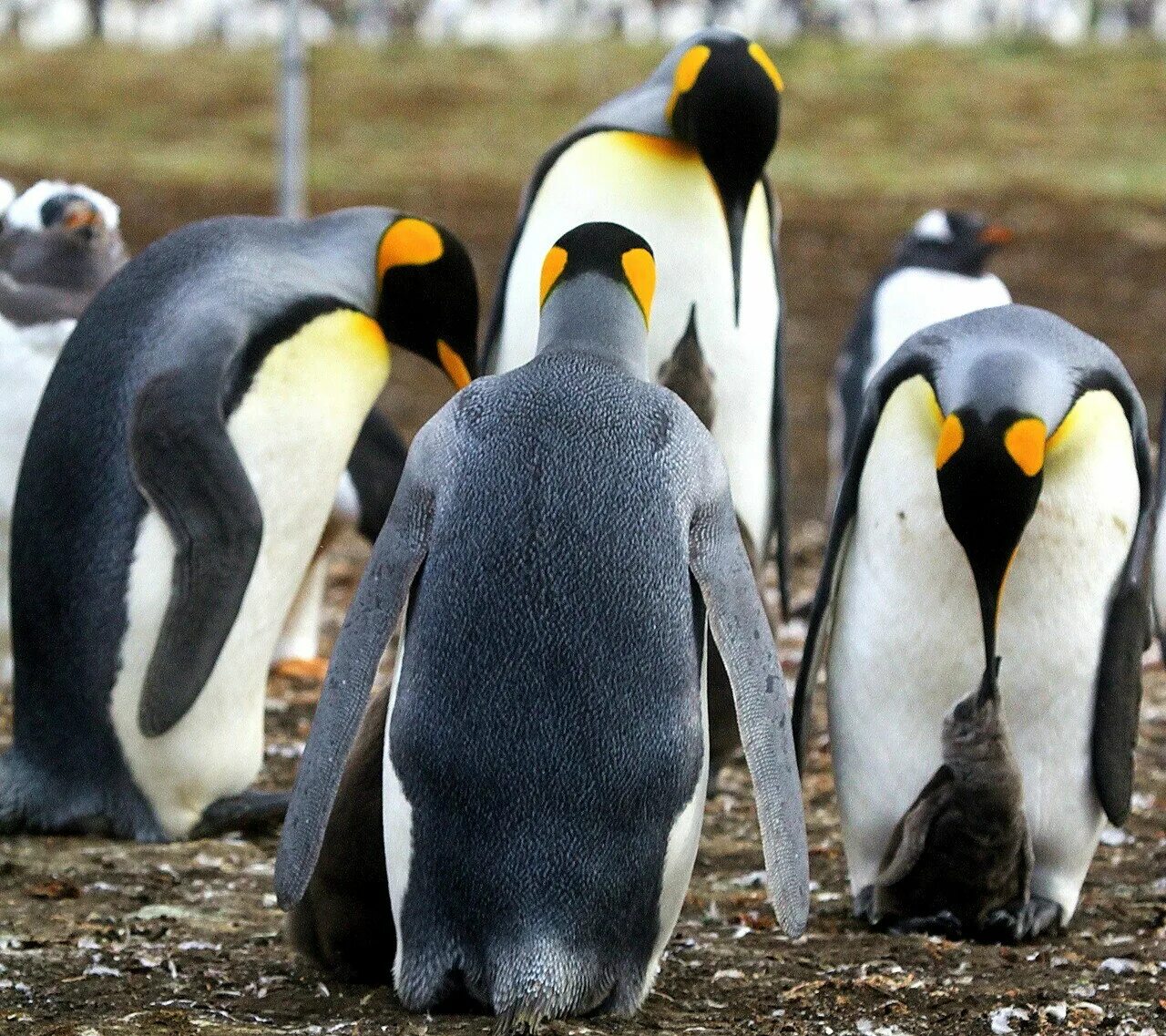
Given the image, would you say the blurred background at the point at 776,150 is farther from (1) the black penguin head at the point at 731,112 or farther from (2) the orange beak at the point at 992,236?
(1) the black penguin head at the point at 731,112

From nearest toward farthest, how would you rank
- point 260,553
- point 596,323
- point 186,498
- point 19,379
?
point 596,323
point 186,498
point 260,553
point 19,379

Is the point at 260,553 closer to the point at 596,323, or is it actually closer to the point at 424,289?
the point at 424,289

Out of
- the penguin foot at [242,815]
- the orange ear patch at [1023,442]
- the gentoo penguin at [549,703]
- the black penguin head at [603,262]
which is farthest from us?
the penguin foot at [242,815]

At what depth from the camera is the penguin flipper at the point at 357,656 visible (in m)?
2.89

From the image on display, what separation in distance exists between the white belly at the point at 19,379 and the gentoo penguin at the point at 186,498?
73cm

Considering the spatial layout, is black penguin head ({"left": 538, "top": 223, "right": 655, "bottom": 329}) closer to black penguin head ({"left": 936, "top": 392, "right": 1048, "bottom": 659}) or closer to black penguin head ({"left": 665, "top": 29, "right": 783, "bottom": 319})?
black penguin head ({"left": 936, "top": 392, "right": 1048, "bottom": 659})

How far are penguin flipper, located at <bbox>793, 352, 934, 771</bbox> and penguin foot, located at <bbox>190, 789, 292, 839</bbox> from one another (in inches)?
42.5

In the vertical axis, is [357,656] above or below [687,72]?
below

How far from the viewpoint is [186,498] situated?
4098 mm

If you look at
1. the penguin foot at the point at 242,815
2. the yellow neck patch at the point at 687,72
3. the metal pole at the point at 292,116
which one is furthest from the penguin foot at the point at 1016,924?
the metal pole at the point at 292,116

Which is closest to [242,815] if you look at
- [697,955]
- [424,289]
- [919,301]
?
[424,289]

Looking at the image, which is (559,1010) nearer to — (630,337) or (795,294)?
(630,337)

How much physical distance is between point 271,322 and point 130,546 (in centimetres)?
49

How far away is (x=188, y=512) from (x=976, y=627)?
1443 millimetres
